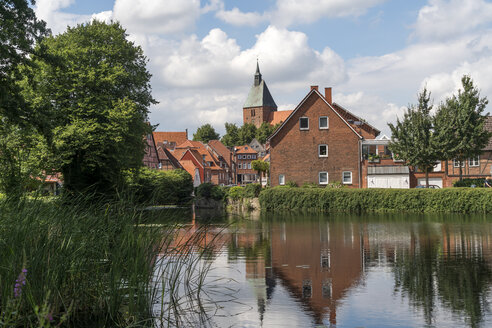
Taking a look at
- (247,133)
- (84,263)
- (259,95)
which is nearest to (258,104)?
(259,95)

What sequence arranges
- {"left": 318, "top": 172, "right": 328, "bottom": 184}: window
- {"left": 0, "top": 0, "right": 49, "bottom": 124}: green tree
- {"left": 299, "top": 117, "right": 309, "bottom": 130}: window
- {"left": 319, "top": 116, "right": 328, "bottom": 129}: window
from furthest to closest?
{"left": 299, "top": 117, "right": 309, "bottom": 130}: window → {"left": 319, "top": 116, "right": 328, "bottom": 129}: window → {"left": 318, "top": 172, "right": 328, "bottom": 184}: window → {"left": 0, "top": 0, "right": 49, "bottom": 124}: green tree

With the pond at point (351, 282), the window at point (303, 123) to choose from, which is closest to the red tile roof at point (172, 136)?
the window at point (303, 123)

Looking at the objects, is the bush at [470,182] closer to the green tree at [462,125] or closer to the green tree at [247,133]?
the green tree at [462,125]

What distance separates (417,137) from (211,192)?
19.8 meters

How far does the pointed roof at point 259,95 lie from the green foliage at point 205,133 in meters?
31.5

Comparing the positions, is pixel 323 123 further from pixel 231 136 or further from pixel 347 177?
pixel 231 136

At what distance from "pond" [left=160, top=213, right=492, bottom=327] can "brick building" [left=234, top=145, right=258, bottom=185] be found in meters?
128

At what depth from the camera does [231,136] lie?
14475 centimetres

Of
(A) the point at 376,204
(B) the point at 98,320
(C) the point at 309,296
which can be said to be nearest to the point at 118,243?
(B) the point at 98,320

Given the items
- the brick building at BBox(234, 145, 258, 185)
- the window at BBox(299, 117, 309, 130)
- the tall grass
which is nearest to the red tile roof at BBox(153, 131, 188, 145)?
the brick building at BBox(234, 145, 258, 185)

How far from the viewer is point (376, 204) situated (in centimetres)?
3994

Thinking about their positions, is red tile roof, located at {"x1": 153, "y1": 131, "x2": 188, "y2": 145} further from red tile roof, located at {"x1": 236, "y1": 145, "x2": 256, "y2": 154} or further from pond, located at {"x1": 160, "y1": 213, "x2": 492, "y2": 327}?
pond, located at {"x1": 160, "y1": 213, "x2": 492, "y2": 327}

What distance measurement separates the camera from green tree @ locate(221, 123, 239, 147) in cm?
14425

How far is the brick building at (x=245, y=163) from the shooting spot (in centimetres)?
14812
